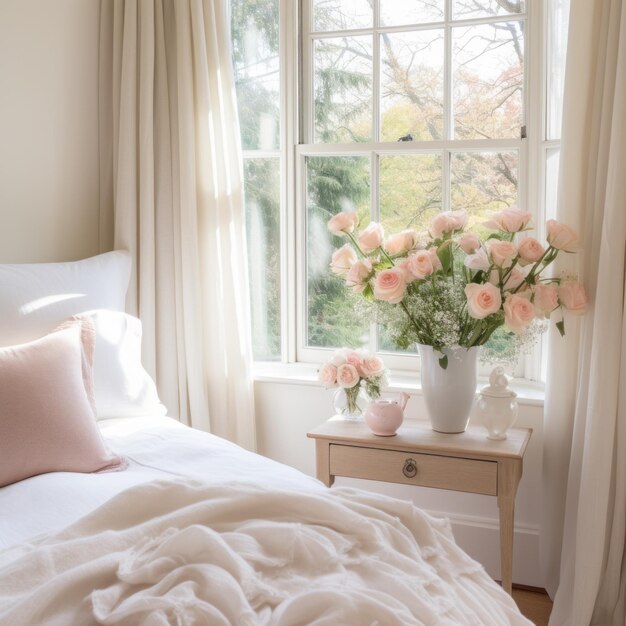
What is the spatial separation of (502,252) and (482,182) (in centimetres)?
68

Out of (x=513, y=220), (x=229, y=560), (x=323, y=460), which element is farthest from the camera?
(x=323, y=460)

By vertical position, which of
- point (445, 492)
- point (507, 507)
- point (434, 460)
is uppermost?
point (434, 460)

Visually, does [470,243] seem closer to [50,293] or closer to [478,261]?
[478,261]

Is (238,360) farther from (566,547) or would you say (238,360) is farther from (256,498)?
(256,498)

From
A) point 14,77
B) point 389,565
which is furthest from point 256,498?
point 14,77

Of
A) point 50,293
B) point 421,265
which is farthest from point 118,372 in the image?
point 421,265

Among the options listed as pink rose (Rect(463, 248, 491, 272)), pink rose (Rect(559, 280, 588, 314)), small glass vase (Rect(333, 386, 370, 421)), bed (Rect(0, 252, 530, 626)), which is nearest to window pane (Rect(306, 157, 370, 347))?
small glass vase (Rect(333, 386, 370, 421))

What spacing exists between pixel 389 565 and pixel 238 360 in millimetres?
1770

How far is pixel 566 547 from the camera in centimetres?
265

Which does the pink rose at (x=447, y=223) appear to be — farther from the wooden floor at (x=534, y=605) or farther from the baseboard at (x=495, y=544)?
the wooden floor at (x=534, y=605)

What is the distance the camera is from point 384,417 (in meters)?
2.63

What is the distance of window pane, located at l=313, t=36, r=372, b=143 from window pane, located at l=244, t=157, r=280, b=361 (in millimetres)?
268

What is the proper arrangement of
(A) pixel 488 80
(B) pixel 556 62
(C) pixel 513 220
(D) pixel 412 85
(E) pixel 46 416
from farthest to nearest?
(D) pixel 412 85 → (A) pixel 488 80 → (B) pixel 556 62 → (C) pixel 513 220 → (E) pixel 46 416

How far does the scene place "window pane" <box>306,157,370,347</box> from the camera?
3.23m
